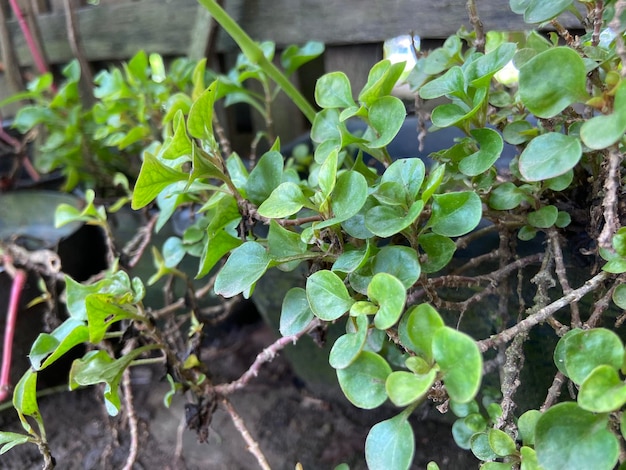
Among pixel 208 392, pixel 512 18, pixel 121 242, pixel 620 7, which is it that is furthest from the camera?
pixel 121 242

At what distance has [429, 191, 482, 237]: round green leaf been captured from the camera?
385 millimetres

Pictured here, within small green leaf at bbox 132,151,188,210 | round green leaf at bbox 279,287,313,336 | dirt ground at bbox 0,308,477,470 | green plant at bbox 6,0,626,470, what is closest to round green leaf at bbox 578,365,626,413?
green plant at bbox 6,0,626,470

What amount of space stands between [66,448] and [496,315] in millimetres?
767

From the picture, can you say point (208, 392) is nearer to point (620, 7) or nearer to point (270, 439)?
point (270, 439)

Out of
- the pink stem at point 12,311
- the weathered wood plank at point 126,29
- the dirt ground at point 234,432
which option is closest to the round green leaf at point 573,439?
the dirt ground at point 234,432

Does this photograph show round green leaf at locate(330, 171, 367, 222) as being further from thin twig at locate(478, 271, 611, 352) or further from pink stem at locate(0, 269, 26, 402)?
pink stem at locate(0, 269, 26, 402)

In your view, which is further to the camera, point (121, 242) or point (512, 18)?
point (121, 242)

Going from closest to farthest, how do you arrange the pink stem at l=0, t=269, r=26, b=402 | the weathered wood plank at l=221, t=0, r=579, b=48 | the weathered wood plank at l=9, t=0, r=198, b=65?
the weathered wood plank at l=221, t=0, r=579, b=48 < the pink stem at l=0, t=269, r=26, b=402 < the weathered wood plank at l=9, t=0, r=198, b=65

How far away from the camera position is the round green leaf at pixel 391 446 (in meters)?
0.34

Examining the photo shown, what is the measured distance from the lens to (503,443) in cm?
37

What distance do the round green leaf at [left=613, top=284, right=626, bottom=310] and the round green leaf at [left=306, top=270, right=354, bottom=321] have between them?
19cm

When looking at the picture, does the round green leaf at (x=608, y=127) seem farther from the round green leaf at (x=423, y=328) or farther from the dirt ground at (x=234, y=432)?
the dirt ground at (x=234, y=432)

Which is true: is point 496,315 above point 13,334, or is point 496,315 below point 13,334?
above

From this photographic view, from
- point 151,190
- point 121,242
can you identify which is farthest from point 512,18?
point 121,242
